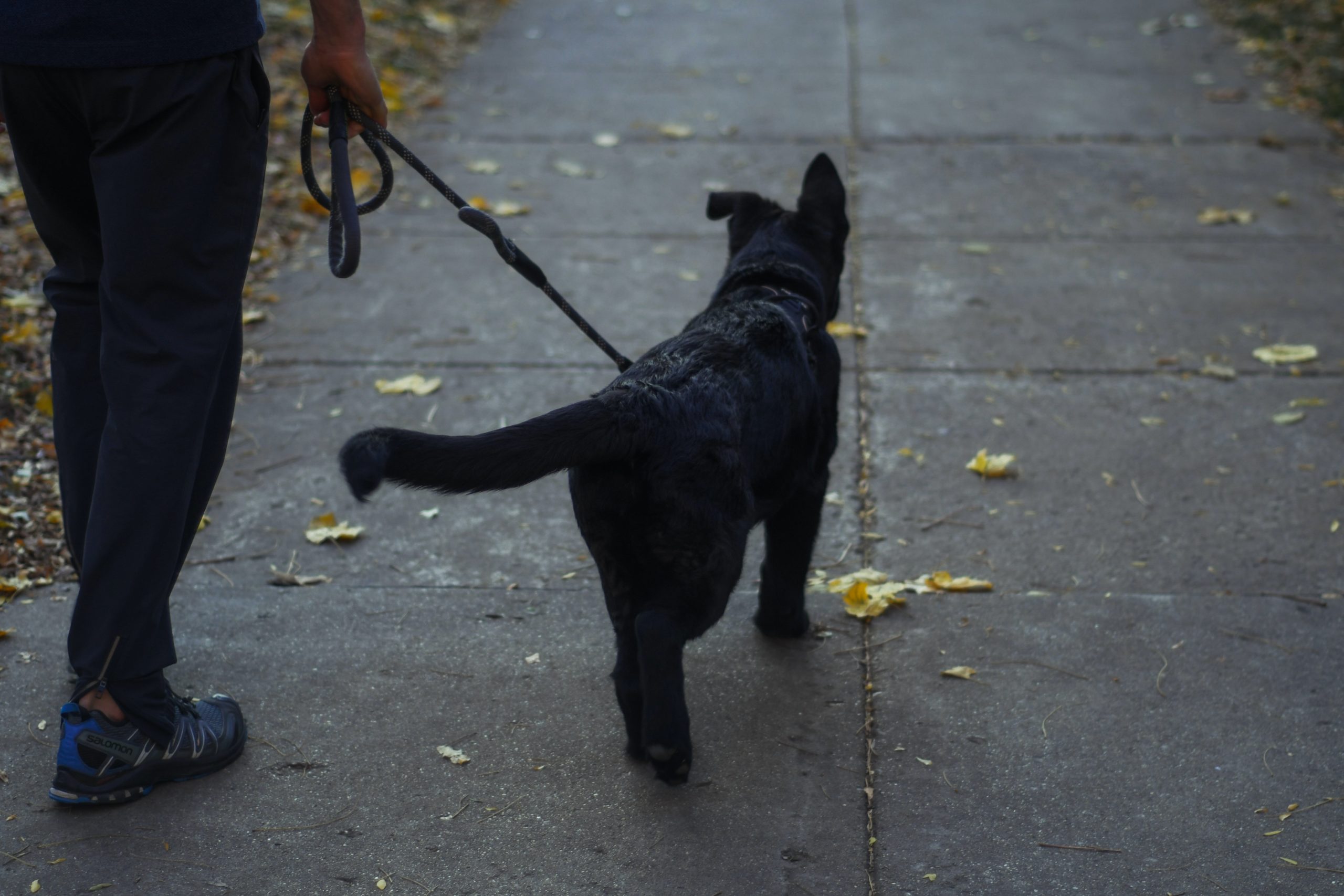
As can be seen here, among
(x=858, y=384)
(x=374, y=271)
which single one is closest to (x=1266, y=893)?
(x=858, y=384)

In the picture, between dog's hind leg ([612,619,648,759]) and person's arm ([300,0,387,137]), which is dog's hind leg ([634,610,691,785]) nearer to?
dog's hind leg ([612,619,648,759])

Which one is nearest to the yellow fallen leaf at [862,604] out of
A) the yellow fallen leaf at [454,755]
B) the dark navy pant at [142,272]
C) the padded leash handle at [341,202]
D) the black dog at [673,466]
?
the black dog at [673,466]

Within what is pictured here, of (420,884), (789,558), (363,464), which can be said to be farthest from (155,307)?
(789,558)

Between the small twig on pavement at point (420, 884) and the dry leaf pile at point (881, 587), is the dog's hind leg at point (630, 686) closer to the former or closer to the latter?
the small twig on pavement at point (420, 884)

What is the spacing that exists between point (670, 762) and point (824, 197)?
177 cm

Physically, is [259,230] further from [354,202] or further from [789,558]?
[789,558]

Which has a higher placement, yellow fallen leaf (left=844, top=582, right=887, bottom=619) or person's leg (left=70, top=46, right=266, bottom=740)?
person's leg (left=70, top=46, right=266, bottom=740)

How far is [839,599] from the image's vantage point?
3.54 metres

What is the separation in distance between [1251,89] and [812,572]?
255 inches

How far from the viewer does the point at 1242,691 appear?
122 inches

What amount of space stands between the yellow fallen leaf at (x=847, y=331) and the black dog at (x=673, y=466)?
2013mm

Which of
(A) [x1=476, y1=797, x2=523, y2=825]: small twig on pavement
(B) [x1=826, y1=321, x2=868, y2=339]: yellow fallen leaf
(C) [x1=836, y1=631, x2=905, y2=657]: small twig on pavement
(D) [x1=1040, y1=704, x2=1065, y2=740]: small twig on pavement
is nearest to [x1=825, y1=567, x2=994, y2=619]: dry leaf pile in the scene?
(C) [x1=836, y1=631, x2=905, y2=657]: small twig on pavement

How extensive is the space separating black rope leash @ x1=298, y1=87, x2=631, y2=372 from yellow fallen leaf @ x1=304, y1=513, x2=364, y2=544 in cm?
115

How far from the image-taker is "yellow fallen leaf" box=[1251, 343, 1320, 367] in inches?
192
